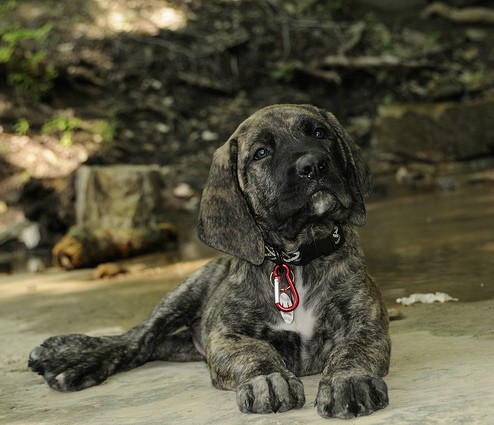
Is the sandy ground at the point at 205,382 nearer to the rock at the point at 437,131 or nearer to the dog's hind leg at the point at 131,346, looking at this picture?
the dog's hind leg at the point at 131,346

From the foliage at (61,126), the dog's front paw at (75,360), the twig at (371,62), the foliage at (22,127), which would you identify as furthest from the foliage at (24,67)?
the dog's front paw at (75,360)

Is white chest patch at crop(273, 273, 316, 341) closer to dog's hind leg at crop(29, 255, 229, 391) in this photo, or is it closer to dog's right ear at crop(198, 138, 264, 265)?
dog's right ear at crop(198, 138, 264, 265)

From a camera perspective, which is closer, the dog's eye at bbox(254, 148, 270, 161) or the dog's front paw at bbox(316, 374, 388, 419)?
the dog's front paw at bbox(316, 374, 388, 419)

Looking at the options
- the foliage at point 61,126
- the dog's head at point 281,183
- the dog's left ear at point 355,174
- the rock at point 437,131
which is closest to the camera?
the dog's head at point 281,183

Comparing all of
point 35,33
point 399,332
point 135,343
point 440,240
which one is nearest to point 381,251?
point 440,240

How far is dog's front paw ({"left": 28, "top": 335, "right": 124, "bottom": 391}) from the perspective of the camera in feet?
15.3

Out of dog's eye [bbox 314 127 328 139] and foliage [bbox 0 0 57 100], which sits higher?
foliage [bbox 0 0 57 100]

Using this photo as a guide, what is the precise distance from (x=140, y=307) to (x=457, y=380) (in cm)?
364

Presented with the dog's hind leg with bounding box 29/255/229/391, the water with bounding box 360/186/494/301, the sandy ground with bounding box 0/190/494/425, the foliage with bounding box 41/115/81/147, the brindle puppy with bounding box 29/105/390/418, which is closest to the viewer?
the sandy ground with bounding box 0/190/494/425

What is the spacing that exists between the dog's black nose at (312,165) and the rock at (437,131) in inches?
425

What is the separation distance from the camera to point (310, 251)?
4.46 meters

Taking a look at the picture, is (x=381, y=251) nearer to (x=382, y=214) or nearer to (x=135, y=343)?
(x=382, y=214)

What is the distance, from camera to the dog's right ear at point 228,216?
4531mm

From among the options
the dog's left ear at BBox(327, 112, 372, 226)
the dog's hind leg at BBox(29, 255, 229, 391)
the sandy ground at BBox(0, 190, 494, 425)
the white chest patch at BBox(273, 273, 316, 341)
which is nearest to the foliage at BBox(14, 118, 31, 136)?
the sandy ground at BBox(0, 190, 494, 425)
